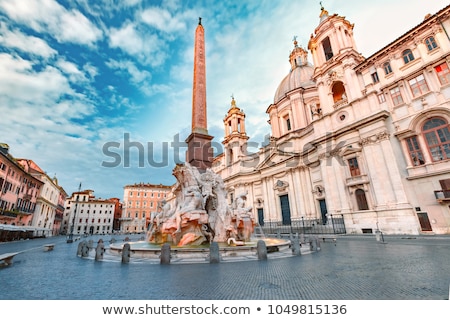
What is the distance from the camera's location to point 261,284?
4215 millimetres

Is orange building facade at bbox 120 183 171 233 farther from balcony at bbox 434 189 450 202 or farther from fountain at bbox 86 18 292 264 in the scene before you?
balcony at bbox 434 189 450 202

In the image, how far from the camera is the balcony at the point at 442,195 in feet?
48.4

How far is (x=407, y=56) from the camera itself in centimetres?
1864

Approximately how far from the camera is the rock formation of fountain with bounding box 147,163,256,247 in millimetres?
9883

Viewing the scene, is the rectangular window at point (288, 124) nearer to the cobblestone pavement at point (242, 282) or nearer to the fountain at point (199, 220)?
the fountain at point (199, 220)

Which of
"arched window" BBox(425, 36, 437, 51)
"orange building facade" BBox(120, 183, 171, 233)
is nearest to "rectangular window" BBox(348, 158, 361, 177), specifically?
"arched window" BBox(425, 36, 437, 51)

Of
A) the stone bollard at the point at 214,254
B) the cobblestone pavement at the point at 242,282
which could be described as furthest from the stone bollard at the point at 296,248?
the stone bollard at the point at 214,254

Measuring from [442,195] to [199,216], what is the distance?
1750 centimetres

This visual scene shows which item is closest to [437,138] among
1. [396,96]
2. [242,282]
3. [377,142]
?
[377,142]

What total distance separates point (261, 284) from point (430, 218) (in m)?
18.4

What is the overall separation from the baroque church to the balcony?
0.05 m

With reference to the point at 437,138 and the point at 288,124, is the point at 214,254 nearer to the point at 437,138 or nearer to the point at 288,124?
the point at 437,138
